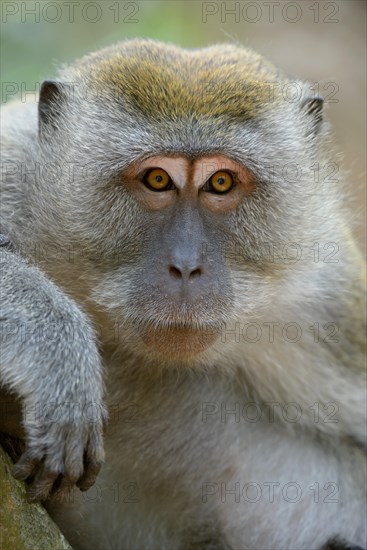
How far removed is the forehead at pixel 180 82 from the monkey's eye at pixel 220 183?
0.31 metres

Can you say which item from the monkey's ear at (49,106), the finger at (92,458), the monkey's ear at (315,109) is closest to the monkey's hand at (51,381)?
the finger at (92,458)

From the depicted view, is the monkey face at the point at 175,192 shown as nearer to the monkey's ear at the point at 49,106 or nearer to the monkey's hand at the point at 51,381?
the monkey's ear at the point at 49,106

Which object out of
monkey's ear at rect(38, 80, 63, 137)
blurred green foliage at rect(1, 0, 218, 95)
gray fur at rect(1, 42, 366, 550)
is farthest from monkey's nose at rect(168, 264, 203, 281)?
blurred green foliage at rect(1, 0, 218, 95)

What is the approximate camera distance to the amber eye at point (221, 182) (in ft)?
15.7

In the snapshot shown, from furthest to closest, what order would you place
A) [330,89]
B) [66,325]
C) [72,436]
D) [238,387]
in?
[330,89] < [238,387] < [66,325] < [72,436]

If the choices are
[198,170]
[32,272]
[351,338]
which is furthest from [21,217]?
[351,338]

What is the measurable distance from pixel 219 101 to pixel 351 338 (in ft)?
5.85

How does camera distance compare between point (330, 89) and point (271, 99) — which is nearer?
point (271, 99)

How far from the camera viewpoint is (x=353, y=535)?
5.86 m

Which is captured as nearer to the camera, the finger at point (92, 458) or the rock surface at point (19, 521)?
the rock surface at point (19, 521)

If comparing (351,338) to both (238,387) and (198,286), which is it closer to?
(238,387)

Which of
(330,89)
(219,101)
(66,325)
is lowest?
(66,325)

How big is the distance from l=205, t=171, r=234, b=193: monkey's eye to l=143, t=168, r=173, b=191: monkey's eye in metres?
0.21

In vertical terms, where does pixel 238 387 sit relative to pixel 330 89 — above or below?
below
